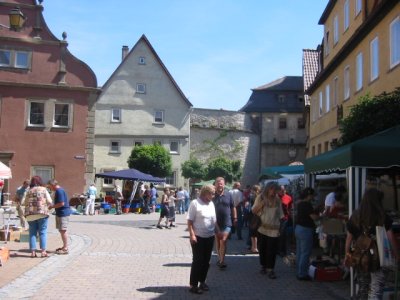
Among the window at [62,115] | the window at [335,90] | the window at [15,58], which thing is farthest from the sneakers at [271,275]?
the window at [15,58]

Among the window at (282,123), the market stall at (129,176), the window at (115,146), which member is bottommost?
the market stall at (129,176)

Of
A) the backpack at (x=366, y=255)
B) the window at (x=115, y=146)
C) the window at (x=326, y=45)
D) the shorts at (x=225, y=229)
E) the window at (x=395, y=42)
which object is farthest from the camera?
the window at (x=115, y=146)

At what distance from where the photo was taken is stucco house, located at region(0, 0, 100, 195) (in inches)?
1276

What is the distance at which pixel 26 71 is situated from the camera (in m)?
32.6

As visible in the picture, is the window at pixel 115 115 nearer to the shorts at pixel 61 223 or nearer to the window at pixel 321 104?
the window at pixel 321 104

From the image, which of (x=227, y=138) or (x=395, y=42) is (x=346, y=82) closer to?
(x=395, y=42)

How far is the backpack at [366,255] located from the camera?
261 inches

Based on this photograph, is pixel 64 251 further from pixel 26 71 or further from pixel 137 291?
pixel 26 71

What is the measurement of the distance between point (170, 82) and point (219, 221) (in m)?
39.6

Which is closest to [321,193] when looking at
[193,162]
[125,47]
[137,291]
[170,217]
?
[170,217]

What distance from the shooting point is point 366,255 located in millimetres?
6648

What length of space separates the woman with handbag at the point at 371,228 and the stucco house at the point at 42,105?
27653 millimetres

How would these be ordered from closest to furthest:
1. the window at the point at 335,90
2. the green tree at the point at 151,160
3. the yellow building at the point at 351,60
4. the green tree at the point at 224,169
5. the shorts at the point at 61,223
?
the shorts at the point at 61,223
the yellow building at the point at 351,60
the window at the point at 335,90
the green tree at the point at 151,160
the green tree at the point at 224,169

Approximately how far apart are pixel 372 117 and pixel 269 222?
4.27 meters
